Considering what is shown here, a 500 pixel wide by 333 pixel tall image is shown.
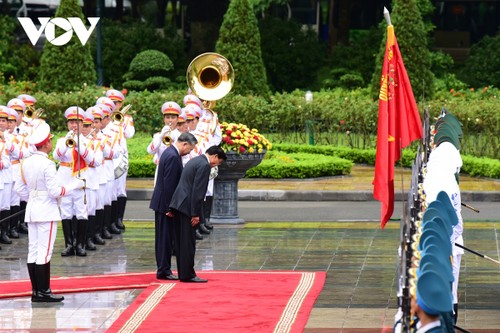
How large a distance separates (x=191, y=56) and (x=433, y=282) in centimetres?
3553

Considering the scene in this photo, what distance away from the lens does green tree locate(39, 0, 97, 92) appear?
34.0m

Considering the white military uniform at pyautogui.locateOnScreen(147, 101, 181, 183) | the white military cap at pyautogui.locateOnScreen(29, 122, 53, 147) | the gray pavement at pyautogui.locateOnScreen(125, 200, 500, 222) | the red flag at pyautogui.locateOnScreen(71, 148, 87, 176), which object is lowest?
the gray pavement at pyautogui.locateOnScreen(125, 200, 500, 222)

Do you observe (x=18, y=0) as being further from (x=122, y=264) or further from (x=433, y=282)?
(x=433, y=282)

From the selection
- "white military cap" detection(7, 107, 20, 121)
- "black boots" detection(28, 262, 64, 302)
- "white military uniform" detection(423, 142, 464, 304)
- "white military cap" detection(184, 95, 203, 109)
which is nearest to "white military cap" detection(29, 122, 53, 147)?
"black boots" detection(28, 262, 64, 302)

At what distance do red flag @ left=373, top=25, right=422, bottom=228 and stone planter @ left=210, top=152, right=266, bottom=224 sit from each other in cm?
745

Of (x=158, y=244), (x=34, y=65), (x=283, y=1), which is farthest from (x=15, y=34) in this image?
(x=158, y=244)

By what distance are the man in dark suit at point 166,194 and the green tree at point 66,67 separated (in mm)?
19313

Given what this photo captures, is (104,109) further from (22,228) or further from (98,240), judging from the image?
(22,228)

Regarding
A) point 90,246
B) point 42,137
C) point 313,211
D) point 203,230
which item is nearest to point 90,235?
point 90,246

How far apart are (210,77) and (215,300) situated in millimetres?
7743

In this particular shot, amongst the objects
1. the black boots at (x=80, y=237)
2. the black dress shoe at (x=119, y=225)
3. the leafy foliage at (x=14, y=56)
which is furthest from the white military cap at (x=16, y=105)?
the leafy foliage at (x=14, y=56)

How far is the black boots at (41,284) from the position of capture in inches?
532

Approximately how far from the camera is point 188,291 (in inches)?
554

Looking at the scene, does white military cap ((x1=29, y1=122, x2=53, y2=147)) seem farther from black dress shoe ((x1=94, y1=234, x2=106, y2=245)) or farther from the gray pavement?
the gray pavement
